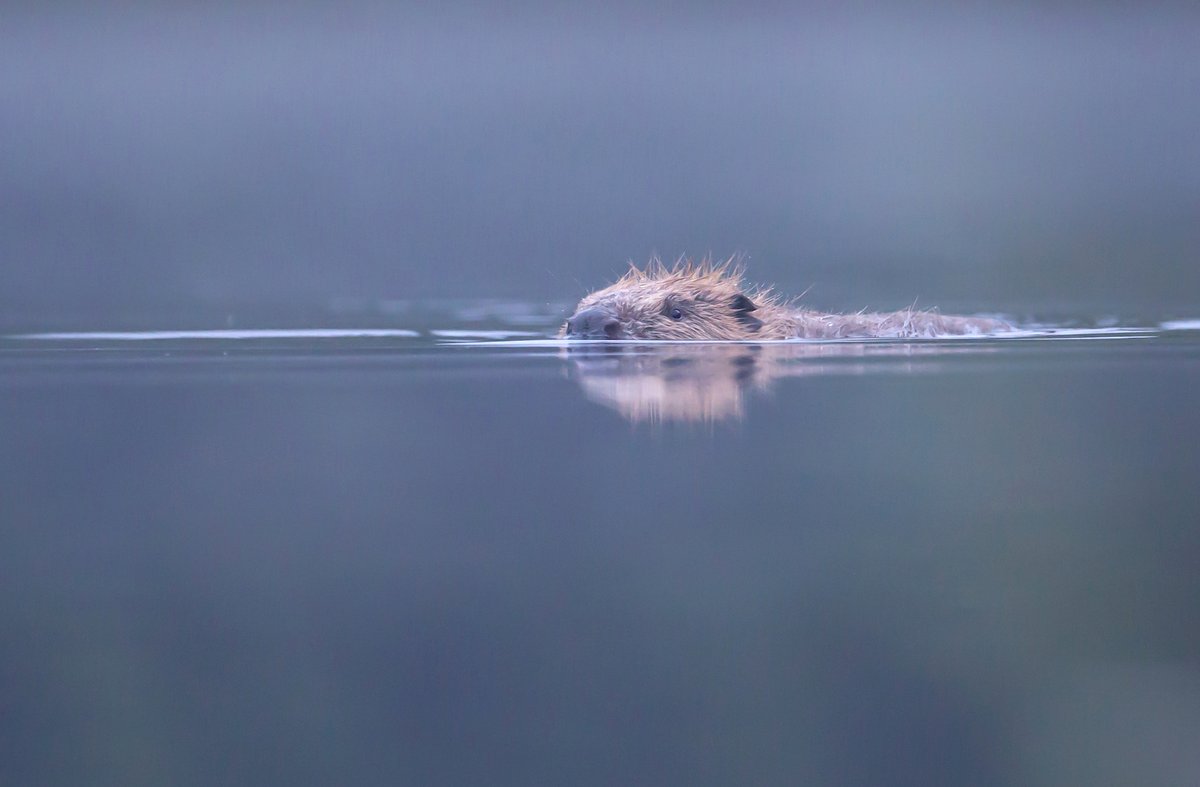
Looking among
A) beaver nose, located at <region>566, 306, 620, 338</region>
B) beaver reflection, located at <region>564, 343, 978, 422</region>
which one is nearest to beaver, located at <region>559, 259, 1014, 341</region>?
beaver nose, located at <region>566, 306, 620, 338</region>

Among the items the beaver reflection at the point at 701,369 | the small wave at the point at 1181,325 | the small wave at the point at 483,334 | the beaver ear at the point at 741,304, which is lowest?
the beaver reflection at the point at 701,369

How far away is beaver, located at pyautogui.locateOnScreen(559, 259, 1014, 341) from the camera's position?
14.3ft

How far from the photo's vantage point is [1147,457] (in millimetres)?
1531

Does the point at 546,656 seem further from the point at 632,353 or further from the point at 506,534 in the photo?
the point at 632,353

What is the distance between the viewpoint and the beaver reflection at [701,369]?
195 cm

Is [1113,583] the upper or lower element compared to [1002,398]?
lower

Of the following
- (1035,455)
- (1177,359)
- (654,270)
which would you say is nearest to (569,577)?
(1035,455)

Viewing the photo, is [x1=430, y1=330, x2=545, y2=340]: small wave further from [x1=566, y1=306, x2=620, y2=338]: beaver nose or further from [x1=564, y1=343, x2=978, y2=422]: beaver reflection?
[x1=564, y1=343, x2=978, y2=422]: beaver reflection

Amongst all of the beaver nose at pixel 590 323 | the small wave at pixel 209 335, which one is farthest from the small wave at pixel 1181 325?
the small wave at pixel 209 335

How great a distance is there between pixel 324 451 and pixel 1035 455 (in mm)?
1063

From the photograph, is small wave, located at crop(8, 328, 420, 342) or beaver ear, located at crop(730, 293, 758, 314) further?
beaver ear, located at crop(730, 293, 758, 314)

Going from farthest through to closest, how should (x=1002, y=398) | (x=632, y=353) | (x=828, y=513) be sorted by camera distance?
(x=632, y=353)
(x=1002, y=398)
(x=828, y=513)

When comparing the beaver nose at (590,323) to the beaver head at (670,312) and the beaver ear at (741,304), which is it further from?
the beaver ear at (741,304)

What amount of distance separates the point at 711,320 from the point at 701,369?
6.16 feet
